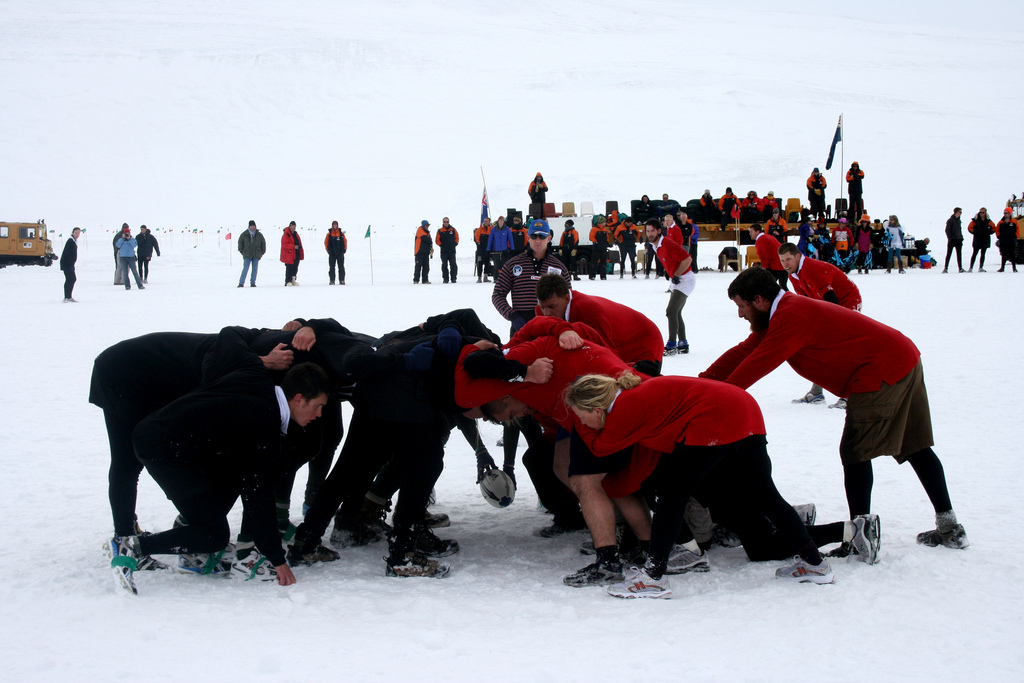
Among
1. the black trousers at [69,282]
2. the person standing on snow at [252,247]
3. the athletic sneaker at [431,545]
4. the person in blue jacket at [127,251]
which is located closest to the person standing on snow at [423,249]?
the person standing on snow at [252,247]

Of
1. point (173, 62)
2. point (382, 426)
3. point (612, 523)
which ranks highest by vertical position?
point (173, 62)

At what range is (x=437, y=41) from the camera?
72.9 metres

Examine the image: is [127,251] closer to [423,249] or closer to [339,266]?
[339,266]

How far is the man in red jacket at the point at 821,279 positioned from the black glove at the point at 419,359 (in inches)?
157

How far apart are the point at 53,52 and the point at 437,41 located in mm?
30346

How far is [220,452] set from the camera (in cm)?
366

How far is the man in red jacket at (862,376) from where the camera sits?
3982 millimetres

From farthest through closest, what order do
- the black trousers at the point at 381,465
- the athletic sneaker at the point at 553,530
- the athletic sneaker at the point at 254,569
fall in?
the athletic sneaker at the point at 553,530 < the black trousers at the point at 381,465 < the athletic sneaker at the point at 254,569

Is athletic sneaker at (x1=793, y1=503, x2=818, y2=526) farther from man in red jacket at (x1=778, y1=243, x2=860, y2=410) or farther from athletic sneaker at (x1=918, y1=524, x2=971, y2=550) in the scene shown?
man in red jacket at (x1=778, y1=243, x2=860, y2=410)

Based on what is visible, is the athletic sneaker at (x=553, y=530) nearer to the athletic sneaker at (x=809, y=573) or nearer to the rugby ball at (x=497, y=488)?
the rugby ball at (x=497, y=488)

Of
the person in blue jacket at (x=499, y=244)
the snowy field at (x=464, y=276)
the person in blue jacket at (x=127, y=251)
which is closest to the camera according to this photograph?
the snowy field at (x=464, y=276)

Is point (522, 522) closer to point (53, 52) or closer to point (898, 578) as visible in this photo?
point (898, 578)

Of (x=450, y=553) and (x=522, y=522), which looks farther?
(x=522, y=522)

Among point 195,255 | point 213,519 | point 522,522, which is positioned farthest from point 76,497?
point 195,255
